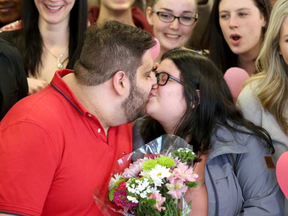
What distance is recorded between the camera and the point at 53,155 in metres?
1.87

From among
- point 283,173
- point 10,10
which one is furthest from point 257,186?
point 10,10

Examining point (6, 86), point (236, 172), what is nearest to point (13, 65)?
point (6, 86)

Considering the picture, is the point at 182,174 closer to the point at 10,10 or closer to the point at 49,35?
the point at 49,35

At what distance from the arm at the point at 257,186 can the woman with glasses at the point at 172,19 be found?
1.33 meters

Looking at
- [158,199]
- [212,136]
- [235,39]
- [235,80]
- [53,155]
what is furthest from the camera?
[235,39]

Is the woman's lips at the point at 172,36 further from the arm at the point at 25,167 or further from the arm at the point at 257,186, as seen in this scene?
the arm at the point at 25,167

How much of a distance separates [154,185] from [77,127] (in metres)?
0.45

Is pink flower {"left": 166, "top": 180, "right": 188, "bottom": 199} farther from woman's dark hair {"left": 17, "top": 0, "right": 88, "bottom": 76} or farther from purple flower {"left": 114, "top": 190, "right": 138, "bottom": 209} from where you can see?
woman's dark hair {"left": 17, "top": 0, "right": 88, "bottom": 76}

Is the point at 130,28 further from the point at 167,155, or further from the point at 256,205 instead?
the point at 256,205

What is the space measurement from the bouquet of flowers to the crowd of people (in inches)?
5.5

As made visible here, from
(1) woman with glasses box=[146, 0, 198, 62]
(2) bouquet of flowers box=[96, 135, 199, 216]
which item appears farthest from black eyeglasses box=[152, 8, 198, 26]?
(2) bouquet of flowers box=[96, 135, 199, 216]

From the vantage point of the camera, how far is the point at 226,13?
3.25 meters

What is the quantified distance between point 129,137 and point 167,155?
393 mm

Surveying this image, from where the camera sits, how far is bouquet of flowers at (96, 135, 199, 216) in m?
1.78
